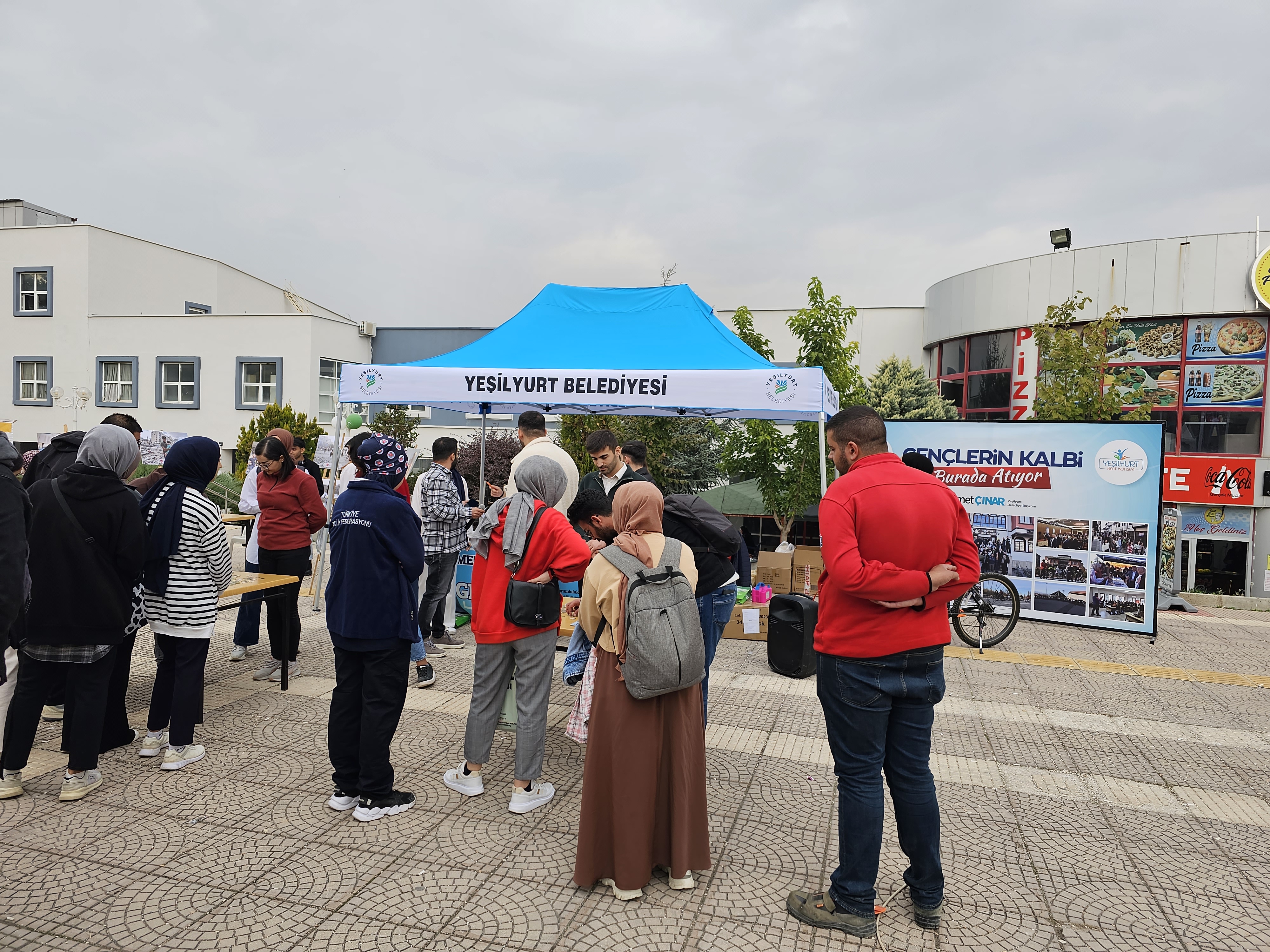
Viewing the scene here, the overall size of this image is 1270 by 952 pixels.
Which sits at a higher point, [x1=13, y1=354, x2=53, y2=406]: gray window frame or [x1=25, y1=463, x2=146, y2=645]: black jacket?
[x1=13, y1=354, x2=53, y2=406]: gray window frame

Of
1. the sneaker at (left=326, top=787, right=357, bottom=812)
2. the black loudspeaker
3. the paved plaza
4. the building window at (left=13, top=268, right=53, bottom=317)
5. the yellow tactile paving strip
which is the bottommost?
the yellow tactile paving strip

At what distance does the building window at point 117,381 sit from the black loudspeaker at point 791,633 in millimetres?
29814

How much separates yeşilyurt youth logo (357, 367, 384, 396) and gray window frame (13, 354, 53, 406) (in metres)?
27.4

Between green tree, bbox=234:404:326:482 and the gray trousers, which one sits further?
green tree, bbox=234:404:326:482

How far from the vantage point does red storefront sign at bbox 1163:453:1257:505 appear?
20.5 metres

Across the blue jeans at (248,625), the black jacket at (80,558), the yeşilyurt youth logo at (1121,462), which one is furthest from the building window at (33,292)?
the yeşilyurt youth logo at (1121,462)

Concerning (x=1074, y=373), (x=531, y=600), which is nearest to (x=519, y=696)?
(x=531, y=600)

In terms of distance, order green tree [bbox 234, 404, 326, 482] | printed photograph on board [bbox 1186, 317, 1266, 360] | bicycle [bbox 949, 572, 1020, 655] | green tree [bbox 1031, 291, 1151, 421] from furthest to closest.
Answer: green tree [bbox 234, 404, 326, 482], printed photograph on board [bbox 1186, 317, 1266, 360], green tree [bbox 1031, 291, 1151, 421], bicycle [bbox 949, 572, 1020, 655]

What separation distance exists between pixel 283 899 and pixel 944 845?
2815mm

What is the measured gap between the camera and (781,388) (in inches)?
258

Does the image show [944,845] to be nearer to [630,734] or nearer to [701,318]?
[630,734]

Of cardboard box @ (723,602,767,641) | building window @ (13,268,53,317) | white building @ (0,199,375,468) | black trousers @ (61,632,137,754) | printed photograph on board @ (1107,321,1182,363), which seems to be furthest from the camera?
building window @ (13,268,53,317)

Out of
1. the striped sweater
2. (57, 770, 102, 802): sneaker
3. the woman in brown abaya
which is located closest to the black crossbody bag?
the woman in brown abaya

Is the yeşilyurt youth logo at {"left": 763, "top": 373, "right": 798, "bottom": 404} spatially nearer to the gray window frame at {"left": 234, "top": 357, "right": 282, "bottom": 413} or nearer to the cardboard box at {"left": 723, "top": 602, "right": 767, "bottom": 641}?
the cardboard box at {"left": 723, "top": 602, "right": 767, "bottom": 641}
